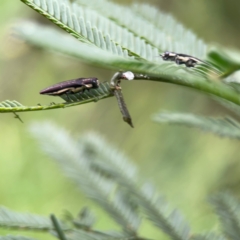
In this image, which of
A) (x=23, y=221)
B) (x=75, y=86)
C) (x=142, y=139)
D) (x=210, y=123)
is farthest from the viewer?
(x=142, y=139)

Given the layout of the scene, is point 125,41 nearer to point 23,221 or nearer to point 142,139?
point 23,221

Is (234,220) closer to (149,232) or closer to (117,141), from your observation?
(149,232)

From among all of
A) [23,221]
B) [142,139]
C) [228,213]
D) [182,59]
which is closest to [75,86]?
[182,59]

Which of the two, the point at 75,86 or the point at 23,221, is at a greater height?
the point at 75,86

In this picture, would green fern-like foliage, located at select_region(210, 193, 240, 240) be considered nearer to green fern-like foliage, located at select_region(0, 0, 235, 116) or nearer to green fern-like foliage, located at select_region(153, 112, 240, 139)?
green fern-like foliage, located at select_region(153, 112, 240, 139)

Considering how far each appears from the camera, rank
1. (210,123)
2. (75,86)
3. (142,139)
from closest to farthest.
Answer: (75,86) < (210,123) < (142,139)

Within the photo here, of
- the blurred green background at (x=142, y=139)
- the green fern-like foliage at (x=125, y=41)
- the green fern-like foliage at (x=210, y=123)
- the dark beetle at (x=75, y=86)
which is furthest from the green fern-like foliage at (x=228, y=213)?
the blurred green background at (x=142, y=139)

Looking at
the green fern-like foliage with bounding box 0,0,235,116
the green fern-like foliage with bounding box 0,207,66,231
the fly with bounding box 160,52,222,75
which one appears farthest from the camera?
the green fern-like foliage with bounding box 0,207,66,231

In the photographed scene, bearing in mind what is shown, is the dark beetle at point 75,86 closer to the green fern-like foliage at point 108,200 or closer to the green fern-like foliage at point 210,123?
the green fern-like foliage at point 108,200

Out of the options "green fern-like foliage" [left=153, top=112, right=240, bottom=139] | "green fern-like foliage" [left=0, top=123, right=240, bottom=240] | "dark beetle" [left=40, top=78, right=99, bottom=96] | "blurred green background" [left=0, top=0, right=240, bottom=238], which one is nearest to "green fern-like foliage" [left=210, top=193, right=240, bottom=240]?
"green fern-like foliage" [left=0, top=123, right=240, bottom=240]
